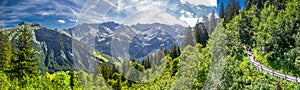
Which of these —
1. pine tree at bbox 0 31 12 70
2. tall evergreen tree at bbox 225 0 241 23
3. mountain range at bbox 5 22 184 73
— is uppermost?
mountain range at bbox 5 22 184 73

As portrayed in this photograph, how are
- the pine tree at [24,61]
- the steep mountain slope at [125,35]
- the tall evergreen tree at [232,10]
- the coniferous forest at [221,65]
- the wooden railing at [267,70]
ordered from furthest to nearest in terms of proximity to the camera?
1. the tall evergreen tree at [232,10]
2. the pine tree at [24,61]
3. the wooden railing at [267,70]
4. the coniferous forest at [221,65]
5. the steep mountain slope at [125,35]

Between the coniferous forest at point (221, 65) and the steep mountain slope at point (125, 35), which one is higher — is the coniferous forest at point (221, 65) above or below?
below

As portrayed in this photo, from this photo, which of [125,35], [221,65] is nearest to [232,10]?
[221,65]

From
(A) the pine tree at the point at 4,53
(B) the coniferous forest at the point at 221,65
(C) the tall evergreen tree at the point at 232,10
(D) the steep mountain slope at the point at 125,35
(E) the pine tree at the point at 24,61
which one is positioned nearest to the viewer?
(D) the steep mountain slope at the point at 125,35

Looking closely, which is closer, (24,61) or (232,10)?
(24,61)

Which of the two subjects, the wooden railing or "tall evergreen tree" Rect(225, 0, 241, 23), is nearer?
the wooden railing

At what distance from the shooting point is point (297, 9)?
43.6m

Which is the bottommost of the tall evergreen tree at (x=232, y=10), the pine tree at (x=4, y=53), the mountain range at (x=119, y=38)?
the pine tree at (x=4, y=53)

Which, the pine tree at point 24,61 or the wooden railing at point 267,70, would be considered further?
the pine tree at point 24,61

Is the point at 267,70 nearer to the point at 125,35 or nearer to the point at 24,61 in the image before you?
the point at 24,61

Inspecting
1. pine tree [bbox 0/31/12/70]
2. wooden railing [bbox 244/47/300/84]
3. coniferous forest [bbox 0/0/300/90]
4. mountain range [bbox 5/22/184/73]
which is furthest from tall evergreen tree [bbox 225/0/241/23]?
mountain range [bbox 5/22/184/73]

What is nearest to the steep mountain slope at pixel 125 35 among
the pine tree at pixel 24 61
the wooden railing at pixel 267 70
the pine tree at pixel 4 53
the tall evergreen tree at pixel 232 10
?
the wooden railing at pixel 267 70

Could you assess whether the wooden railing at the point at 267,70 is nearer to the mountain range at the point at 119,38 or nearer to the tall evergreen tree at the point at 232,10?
the mountain range at the point at 119,38

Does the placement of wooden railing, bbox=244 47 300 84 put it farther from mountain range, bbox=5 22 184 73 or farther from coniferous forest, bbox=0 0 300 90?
mountain range, bbox=5 22 184 73
